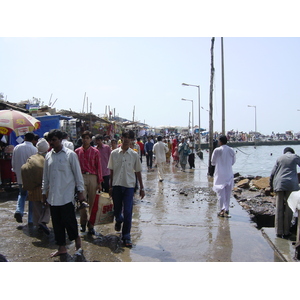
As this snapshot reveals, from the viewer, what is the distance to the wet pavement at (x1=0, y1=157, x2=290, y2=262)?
4.65m

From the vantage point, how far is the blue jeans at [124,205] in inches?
203

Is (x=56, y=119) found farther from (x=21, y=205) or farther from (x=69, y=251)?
(x=69, y=251)

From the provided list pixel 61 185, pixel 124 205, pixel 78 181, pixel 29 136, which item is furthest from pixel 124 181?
pixel 29 136

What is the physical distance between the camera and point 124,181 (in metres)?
5.21

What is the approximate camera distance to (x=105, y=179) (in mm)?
7422

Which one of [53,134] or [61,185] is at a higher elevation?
[53,134]

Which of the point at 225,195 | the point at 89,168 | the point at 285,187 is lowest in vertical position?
the point at 225,195

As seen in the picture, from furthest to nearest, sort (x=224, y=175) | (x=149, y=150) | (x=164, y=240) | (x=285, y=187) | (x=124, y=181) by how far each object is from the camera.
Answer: (x=149, y=150), (x=224, y=175), (x=285, y=187), (x=164, y=240), (x=124, y=181)

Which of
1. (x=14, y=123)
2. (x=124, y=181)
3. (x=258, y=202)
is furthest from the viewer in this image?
Answer: (x=258, y=202)

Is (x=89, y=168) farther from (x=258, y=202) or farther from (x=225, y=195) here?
(x=258, y=202)

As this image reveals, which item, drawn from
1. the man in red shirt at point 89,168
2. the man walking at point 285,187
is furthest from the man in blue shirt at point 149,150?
the man in red shirt at point 89,168

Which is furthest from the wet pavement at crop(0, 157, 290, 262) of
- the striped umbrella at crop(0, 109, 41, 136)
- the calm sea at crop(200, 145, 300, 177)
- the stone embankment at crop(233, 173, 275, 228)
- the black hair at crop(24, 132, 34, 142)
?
the calm sea at crop(200, 145, 300, 177)

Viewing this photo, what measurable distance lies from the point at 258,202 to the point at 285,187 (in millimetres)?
3901

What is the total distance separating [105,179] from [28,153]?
183 centimetres
